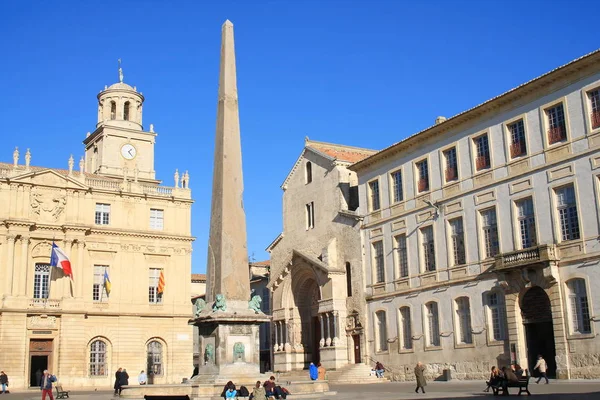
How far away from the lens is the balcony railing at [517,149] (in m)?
27.8

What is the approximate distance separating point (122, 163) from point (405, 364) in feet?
86.3

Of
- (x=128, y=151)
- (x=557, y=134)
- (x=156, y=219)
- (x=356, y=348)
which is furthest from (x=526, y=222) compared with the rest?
(x=128, y=151)

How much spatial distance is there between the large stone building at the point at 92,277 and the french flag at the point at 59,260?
1.33 metres

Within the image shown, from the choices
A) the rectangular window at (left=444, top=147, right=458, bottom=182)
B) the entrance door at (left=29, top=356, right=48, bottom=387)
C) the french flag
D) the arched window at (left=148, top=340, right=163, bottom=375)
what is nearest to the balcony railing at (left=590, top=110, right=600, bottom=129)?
the rectangular window at (left=444, top=147, right=458, bottom=182)

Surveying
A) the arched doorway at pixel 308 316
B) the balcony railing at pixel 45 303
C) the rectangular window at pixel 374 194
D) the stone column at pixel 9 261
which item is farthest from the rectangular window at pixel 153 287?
the rectangular window at pixel 374 194

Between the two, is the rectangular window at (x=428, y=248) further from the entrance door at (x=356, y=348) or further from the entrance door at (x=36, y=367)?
the entrance door at (x=36, y=367)

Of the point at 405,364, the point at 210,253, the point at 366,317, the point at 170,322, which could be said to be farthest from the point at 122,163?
the point at 210,253

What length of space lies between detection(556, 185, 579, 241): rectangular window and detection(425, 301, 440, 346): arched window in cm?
751

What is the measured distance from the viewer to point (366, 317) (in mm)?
35750

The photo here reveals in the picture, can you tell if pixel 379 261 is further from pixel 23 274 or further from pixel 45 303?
pixel 23 274

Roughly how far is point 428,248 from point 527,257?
6169 mm

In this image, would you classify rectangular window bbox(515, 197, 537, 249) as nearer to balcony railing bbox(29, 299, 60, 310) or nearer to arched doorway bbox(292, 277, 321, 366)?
arched doorway bbox(292, 277, 321, 366)

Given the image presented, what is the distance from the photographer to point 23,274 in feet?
130

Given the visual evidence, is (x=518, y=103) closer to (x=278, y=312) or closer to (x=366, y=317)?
(x=366, y=317)
